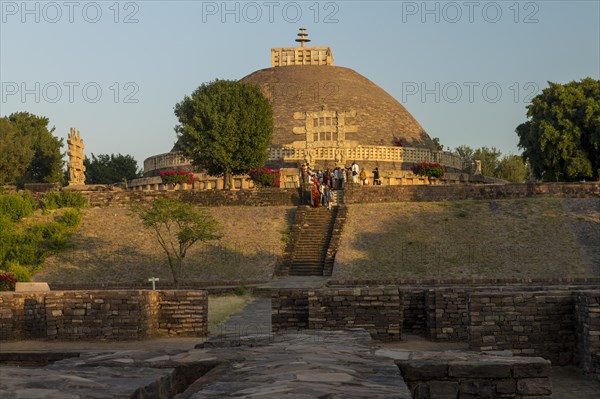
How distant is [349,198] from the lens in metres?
38.0

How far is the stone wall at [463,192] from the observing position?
36.8 meters

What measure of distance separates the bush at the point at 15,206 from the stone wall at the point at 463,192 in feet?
44.4

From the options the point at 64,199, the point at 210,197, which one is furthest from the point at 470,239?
the point at 64,199

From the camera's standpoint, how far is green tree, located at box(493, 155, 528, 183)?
80.2 metres

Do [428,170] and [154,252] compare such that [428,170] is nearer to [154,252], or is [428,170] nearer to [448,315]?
[154,252]

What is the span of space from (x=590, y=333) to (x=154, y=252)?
23.8m

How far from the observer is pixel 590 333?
11.7m

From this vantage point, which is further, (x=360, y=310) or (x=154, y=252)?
(x=154, y=252)

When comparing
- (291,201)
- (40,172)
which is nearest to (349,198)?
(291,201)

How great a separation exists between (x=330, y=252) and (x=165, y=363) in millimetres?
24041

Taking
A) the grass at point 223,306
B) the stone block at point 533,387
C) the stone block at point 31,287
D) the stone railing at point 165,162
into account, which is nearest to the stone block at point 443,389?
the stone block at point 533,387

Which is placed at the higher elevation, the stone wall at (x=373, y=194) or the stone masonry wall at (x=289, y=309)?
the stone wall at (x=373, y=194)

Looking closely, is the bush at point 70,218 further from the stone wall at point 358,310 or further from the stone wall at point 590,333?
the stone wall at point 590,333

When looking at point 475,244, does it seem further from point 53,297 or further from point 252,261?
point 53,297
